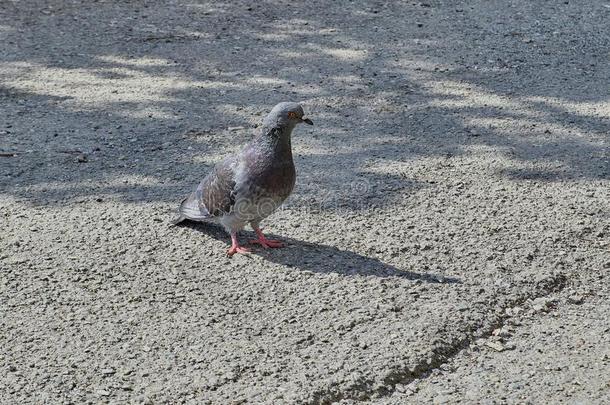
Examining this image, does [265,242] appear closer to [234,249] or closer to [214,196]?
[234,249]

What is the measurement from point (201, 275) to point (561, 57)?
14.0ft

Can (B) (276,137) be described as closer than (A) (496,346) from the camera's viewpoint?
No

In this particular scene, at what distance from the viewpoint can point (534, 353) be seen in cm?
420

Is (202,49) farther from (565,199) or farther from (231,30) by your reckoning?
(565,199)

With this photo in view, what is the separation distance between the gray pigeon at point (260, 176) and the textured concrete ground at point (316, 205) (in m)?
0.27

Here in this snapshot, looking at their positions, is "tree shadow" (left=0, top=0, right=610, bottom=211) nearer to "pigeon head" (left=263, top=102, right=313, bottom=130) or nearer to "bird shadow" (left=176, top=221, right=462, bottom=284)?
"bird shadow" (left=176, top=221, right=462, bottom=284)

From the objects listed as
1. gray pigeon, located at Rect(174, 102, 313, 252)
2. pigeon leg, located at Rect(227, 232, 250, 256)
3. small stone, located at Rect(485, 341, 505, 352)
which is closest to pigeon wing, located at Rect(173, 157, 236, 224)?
gray pigeon, located at Rect(174, 102, 313, 252)

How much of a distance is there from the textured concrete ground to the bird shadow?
0.02 m

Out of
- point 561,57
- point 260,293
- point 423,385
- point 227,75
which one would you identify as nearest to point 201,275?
point 260,293

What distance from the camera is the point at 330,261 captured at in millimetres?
4914

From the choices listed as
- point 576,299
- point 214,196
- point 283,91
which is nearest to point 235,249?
point 214,196

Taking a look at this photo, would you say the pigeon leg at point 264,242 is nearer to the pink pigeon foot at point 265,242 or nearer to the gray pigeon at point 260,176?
the pink pigeon foot at point 265,242

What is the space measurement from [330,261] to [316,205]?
0.68m

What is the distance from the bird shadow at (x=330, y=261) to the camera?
15.7ft
